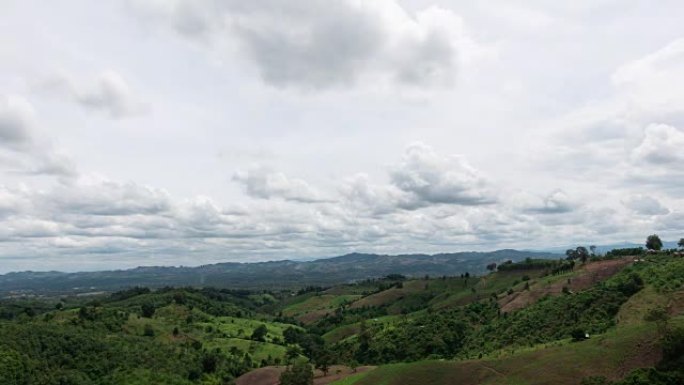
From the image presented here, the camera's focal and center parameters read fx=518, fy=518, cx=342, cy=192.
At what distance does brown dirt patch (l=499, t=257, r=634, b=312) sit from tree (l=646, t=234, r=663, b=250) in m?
23.1

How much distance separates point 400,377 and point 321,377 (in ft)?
108

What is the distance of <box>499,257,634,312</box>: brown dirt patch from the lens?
158 m

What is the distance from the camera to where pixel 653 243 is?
7352 inches

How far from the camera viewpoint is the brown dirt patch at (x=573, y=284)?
15788 centimetres

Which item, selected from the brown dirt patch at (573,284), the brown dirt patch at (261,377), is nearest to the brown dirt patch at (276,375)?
the brown dirt patch at (261,377)

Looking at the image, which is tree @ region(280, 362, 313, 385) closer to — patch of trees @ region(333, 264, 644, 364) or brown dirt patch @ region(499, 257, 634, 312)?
patch of trees @ region(333, 264, 644, 364)

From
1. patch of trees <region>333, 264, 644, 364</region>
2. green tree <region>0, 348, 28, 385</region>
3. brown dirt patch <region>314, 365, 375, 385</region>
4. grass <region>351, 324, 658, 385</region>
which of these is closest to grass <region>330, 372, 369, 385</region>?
brown dirt patch <region>314, 365, 375, 385</region>

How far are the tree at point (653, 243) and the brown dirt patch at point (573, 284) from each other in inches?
908

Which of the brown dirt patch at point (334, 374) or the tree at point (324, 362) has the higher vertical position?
the tree at point (324, 362)

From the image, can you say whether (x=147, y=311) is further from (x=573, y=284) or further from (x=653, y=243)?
(x=653, y=243)

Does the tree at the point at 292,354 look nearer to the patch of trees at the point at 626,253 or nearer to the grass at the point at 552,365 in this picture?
the grass at the point at 552,365

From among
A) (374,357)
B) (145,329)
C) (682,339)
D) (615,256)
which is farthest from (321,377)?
(615,256)

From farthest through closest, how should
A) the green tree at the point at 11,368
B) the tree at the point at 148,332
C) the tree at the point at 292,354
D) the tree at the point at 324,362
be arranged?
the tree at the point at 292,354 < the tree at the point at 148,332 < the tree at the point at 324,362 < the green tree at the point at 11,368

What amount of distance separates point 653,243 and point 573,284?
50.5 m
